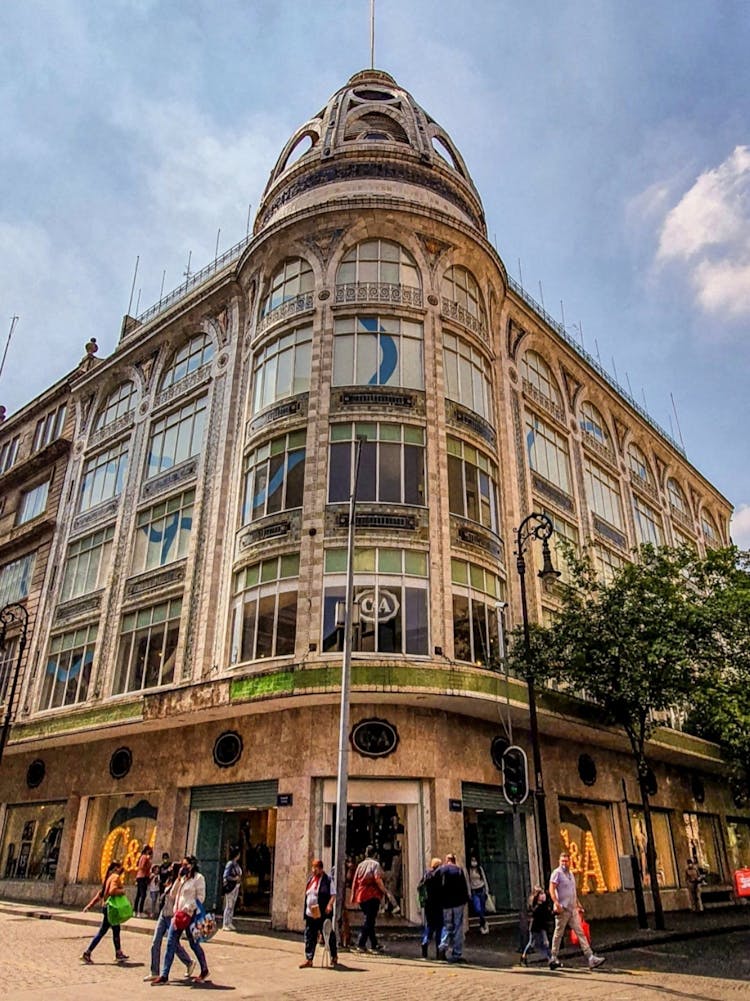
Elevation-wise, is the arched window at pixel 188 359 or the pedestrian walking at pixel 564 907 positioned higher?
the arched window at pixel 188 359

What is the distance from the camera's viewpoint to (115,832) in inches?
886

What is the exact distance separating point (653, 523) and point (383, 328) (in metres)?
20.5

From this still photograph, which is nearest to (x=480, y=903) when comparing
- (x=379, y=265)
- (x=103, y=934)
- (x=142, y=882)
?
(x=142, y=882)

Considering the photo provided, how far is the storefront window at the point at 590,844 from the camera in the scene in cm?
2165

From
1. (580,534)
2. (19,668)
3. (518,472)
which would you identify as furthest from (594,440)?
(19,668)

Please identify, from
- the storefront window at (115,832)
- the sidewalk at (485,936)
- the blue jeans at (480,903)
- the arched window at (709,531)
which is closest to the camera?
the sidewalk at (485,936)

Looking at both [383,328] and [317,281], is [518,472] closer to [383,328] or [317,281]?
A: [383,328]

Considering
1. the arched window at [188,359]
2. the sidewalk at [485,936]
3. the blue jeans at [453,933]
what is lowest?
the sidewalk at [485,936]

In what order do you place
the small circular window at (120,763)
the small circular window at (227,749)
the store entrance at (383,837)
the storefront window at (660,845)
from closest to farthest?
the store entrance at (383,837), the small circular window at (227,749), the small circular window at (120,763), the storefront window at (660,845)

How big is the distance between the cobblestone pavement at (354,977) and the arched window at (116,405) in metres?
21.5

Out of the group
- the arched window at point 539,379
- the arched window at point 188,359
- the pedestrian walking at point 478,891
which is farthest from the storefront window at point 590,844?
the arched window at point 188,359

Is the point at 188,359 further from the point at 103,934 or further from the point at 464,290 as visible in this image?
the point at 103,934

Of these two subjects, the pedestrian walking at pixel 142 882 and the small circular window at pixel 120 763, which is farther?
the small circular window at pixel 120 763

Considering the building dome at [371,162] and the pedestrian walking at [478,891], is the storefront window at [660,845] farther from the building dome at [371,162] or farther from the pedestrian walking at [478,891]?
the building dome at [371,162]
